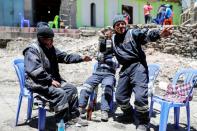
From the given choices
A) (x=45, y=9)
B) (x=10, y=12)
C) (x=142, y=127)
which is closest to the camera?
(x=142, y=127)

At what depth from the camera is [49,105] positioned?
623cm

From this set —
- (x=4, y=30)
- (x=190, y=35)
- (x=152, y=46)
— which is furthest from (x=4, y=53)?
(x=190, y=35)

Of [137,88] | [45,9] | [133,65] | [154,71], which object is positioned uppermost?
[45,9]

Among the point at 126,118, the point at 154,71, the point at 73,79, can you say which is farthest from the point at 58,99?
the point at 73,79

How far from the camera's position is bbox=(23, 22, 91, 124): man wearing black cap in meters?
6.09

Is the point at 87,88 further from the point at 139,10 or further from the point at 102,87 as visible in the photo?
the point at 139,10

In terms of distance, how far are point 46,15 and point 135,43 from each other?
18.5 meters

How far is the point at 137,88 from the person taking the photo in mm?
6457

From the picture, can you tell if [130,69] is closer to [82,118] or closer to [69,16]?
[82,118]

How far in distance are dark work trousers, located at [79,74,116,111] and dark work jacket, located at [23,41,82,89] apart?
1.93 feet

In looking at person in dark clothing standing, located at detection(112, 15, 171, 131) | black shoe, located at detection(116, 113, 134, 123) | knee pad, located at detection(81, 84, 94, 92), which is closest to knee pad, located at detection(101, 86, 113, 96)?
knee pad, located at detection(81, 84, 94, 92)

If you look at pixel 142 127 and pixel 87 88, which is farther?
pixel 87 88

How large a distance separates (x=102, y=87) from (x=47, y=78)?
1.37 meters

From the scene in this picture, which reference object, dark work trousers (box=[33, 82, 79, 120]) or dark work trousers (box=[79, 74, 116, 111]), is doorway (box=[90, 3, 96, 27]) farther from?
dark work trousers (box=[33, 82, 79, 120])
